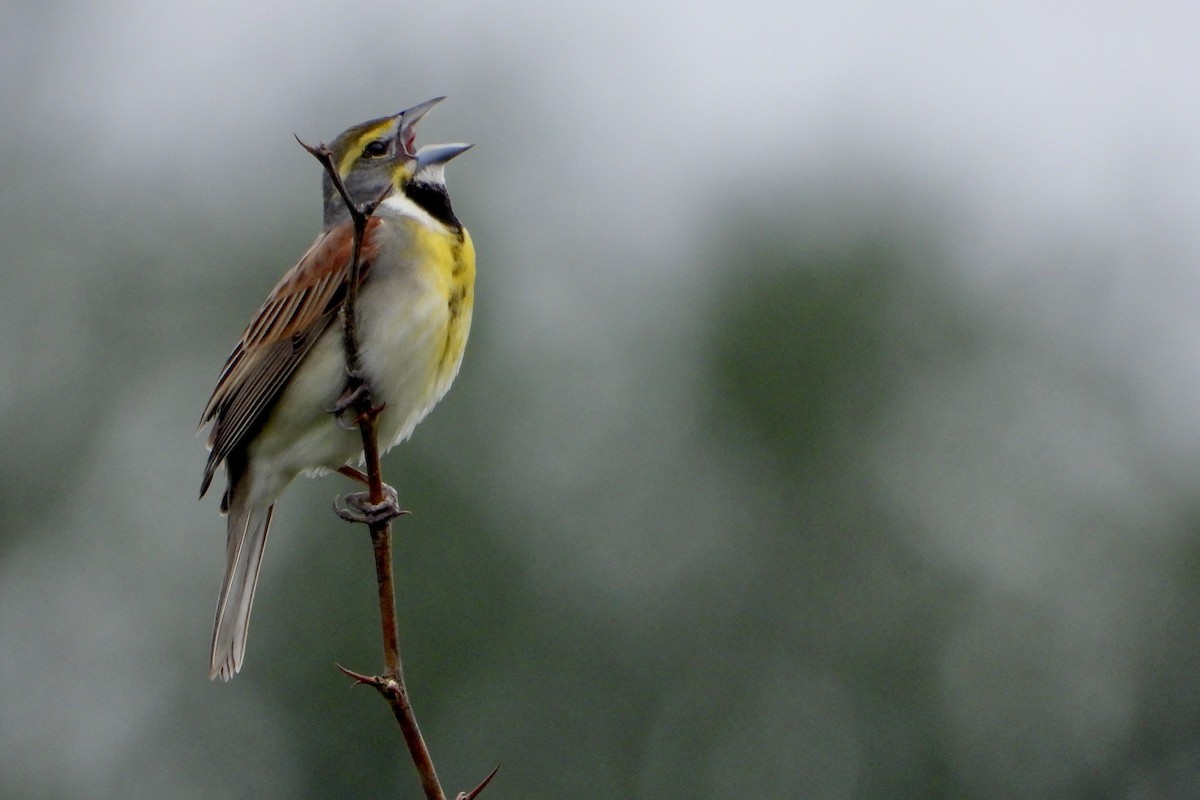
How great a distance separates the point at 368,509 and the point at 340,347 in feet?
3.12

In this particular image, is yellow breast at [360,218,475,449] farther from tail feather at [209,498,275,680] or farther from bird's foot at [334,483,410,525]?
tail feather at [209,498,275,680]

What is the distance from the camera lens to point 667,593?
17672mm

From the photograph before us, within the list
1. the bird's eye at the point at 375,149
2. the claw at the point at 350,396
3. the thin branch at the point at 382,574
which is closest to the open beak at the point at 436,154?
the bird's eye at the point at 375,149

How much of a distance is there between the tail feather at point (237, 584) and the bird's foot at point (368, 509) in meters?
0.43

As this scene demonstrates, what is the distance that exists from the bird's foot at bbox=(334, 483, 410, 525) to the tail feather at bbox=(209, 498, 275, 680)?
427 mm

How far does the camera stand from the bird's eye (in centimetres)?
604

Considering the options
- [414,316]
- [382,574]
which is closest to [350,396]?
[414,316]

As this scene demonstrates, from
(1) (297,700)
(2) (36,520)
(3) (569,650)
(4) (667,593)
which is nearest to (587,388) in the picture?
(4) (667,593)

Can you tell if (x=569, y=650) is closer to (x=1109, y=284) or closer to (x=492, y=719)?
(x=492, y=719)

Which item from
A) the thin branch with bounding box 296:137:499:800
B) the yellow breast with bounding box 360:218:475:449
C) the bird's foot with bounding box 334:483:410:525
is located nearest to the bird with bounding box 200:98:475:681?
the yellow breast with bounding box 360:218:475:449

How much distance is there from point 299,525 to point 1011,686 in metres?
7.90

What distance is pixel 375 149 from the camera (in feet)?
19.9

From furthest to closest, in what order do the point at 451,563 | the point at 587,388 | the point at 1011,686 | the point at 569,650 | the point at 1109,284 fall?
the point at 1109,284
the point at 587,388
the point at 1011,686
the point at 569,650
the point at 451,563

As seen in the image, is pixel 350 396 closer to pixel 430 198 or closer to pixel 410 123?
pixel 430 198
